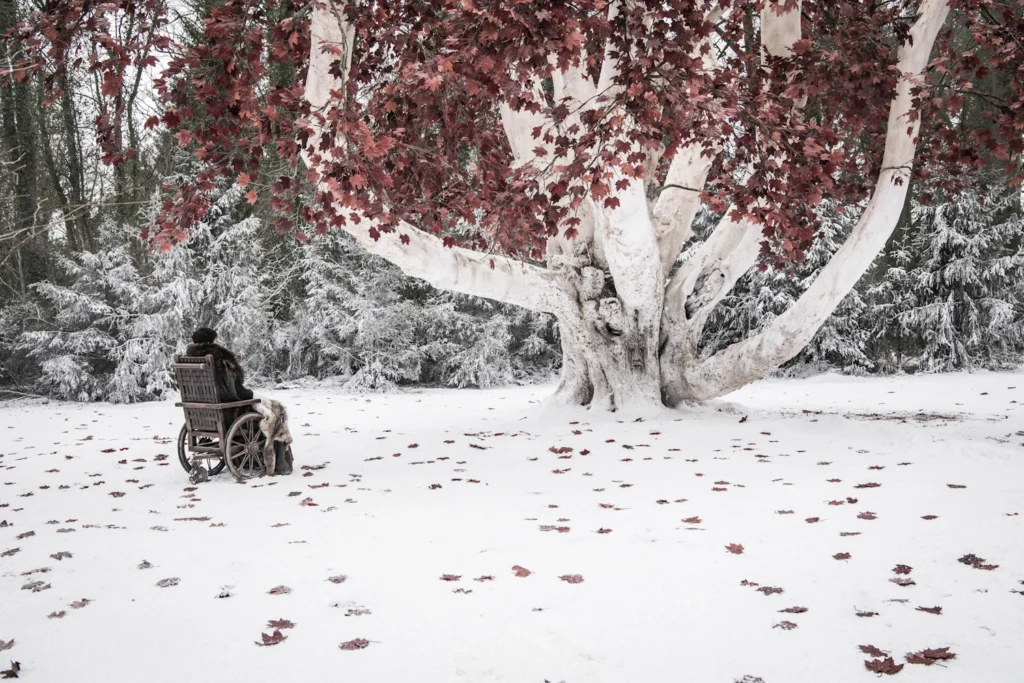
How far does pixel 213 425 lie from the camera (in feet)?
19.0

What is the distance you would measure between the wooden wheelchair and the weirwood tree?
4.21ft

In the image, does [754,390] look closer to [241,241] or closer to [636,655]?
[241,241]

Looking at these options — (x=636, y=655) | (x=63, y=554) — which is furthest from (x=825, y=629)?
(x=63, y=554)

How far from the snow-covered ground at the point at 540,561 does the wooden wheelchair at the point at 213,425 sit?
0.64ft

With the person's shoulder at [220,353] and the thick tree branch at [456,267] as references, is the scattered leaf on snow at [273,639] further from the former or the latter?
the thick tree branch at [456,267]

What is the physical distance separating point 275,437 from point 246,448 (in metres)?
0.24

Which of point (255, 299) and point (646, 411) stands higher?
point (255, 299)

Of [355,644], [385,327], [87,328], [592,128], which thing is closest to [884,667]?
[355,644]

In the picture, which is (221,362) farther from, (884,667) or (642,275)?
(884,667)

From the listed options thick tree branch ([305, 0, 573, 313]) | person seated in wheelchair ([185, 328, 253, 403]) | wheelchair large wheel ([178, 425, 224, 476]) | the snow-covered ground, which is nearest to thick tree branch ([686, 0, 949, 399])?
the snow-covered ground

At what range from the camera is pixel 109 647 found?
8.93ft

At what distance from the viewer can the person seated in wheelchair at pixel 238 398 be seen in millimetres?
5766

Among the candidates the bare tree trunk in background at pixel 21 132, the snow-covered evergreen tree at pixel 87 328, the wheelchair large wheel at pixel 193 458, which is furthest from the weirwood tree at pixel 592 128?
the bare tree trunk in background at pixel 21 132

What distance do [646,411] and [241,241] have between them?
30.5 ft
